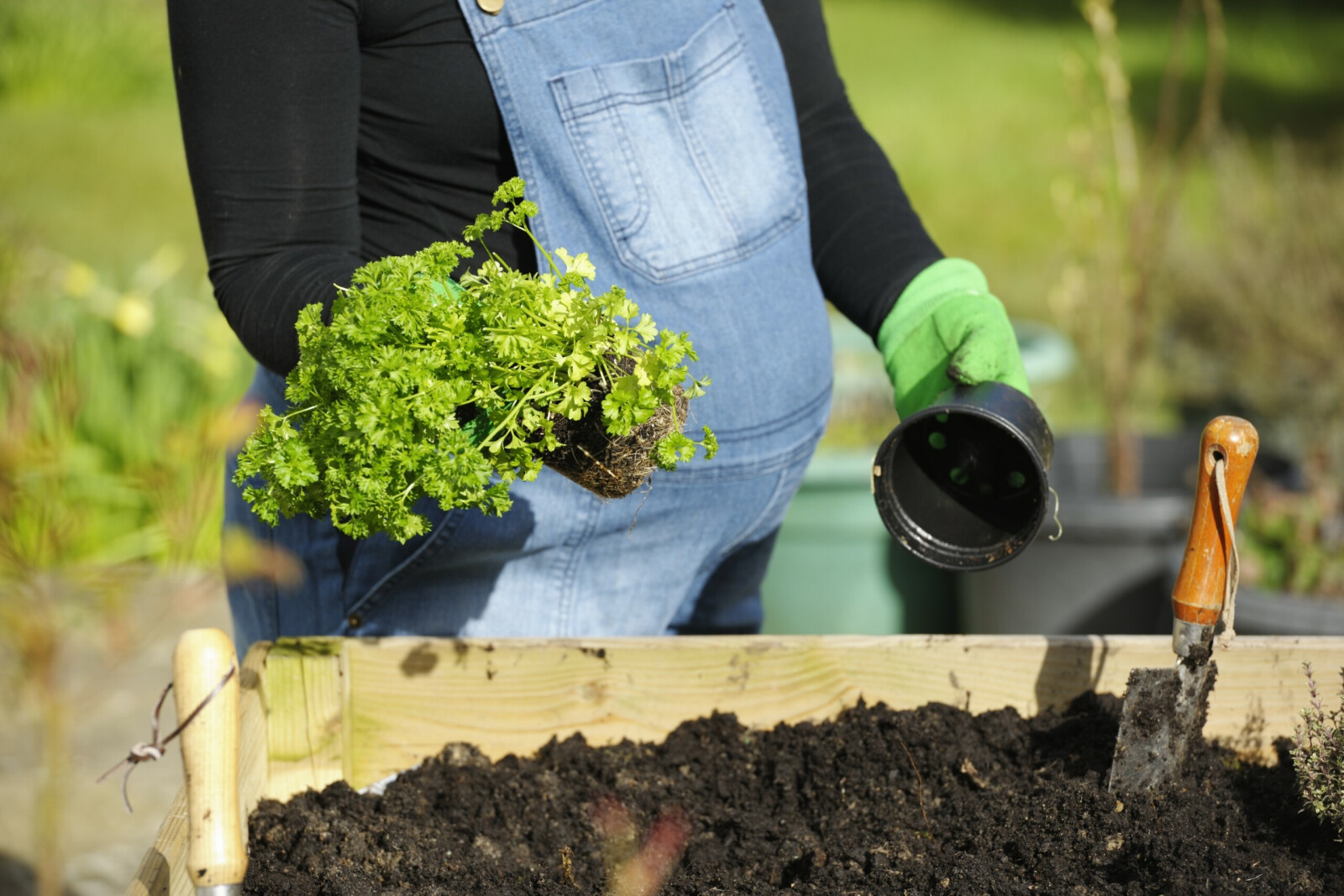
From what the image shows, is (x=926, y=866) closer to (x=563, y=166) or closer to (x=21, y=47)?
(x=563, y=166)

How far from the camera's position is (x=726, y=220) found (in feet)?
4.98

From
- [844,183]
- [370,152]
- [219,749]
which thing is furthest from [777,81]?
[219,749]

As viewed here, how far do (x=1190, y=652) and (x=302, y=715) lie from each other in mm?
1032

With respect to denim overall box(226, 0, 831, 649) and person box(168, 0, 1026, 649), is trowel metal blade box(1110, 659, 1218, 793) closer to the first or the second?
person box(168, 0, 1026, 649)

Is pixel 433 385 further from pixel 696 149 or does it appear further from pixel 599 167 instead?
pixel 696 149

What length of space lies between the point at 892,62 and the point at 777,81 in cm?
1253

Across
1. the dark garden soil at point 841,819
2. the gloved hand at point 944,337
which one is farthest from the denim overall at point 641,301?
the dark garden soil at point 841,819

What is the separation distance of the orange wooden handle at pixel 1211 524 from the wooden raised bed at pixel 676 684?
23 centimetres

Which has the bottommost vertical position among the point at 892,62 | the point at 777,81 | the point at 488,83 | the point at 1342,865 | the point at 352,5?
the point at 892,62

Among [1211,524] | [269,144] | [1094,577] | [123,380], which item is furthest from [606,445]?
[123,380]

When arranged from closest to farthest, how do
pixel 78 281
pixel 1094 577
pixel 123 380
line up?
pixel 1094 577, pixel 78 281, pixel 123 380

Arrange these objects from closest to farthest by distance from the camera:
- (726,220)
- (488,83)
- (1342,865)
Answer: (1342,865) < (488,83) < (726,220)

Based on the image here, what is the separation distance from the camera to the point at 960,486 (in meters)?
1.37

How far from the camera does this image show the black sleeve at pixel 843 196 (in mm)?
1617
